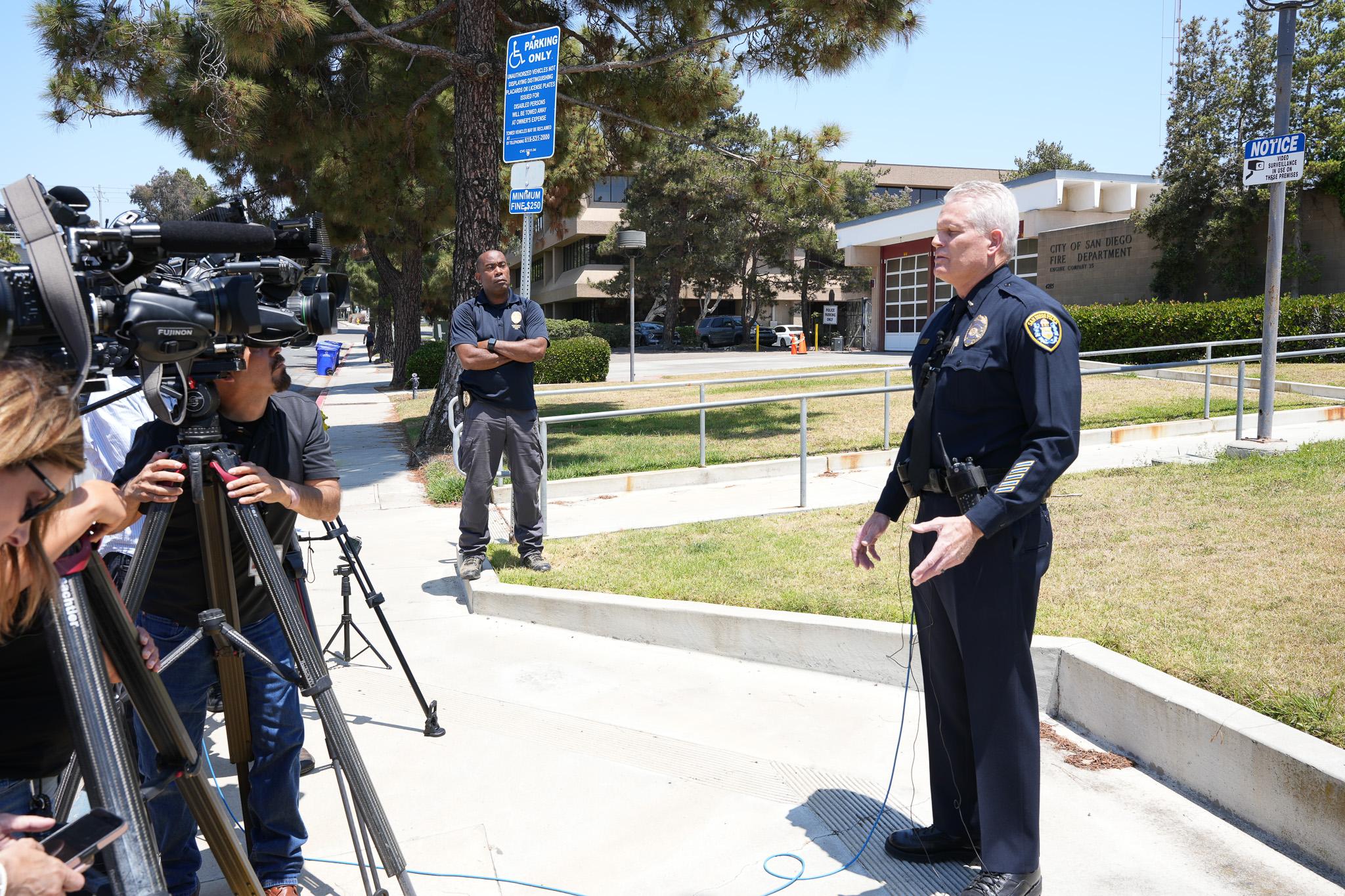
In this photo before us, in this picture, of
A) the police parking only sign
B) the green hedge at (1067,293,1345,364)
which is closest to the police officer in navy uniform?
the police parking only sign

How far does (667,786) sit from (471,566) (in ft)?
9.06

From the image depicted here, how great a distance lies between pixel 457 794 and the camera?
11.9ft

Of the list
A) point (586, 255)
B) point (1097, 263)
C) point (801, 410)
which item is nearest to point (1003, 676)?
point (801, 410)

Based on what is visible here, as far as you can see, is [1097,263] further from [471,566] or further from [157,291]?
[157,291]

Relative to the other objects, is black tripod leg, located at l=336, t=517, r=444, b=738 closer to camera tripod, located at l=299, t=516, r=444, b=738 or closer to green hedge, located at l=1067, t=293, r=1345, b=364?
camera tripod, located at l=299, t=516, r=444, b=738

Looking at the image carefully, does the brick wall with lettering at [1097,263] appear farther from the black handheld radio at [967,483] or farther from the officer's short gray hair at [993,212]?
the black handheld radio at [967,483]

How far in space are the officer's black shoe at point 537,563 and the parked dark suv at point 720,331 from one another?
38.9 metres

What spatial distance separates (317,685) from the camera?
2.37m

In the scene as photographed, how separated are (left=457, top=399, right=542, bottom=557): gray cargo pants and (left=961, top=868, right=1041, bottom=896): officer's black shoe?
3910mm

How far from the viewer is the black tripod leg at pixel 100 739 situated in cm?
151

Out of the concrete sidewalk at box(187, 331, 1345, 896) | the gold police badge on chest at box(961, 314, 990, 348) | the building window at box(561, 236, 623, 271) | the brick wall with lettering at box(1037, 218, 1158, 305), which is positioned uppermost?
the building window at box(561, 236, 623, 271)

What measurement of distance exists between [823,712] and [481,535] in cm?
270

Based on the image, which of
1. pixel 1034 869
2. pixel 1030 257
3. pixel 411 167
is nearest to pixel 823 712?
pixel 1034 869

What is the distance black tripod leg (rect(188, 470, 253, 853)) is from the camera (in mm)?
2438
